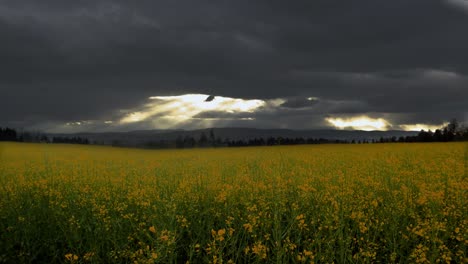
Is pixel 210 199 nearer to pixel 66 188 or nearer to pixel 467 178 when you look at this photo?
pixel 66 188

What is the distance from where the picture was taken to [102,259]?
598 cm

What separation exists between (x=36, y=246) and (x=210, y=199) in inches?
134

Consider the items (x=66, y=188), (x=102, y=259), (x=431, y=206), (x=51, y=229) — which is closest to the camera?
(x=102, y=259)

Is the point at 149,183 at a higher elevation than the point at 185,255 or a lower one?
higher

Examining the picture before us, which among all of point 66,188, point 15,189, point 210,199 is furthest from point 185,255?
point 15,189

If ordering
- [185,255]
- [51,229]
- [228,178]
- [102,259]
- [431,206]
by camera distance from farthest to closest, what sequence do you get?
[228,178], [431,206], [51,229], [185,255], [102,259]

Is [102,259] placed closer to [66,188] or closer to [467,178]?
[66,188]

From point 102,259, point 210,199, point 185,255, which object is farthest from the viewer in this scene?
point 210,199

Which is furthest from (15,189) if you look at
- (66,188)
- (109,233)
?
(109,233)

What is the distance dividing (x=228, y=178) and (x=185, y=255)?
4821 mm

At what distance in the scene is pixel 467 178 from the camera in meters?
11.3

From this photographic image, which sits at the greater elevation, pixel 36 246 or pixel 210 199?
pixel 210 199

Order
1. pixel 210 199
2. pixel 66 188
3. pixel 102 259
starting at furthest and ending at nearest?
pixel 66 188 → pixel 210 199 → pixel 102 259

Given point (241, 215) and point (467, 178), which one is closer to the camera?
point (241, 215)
